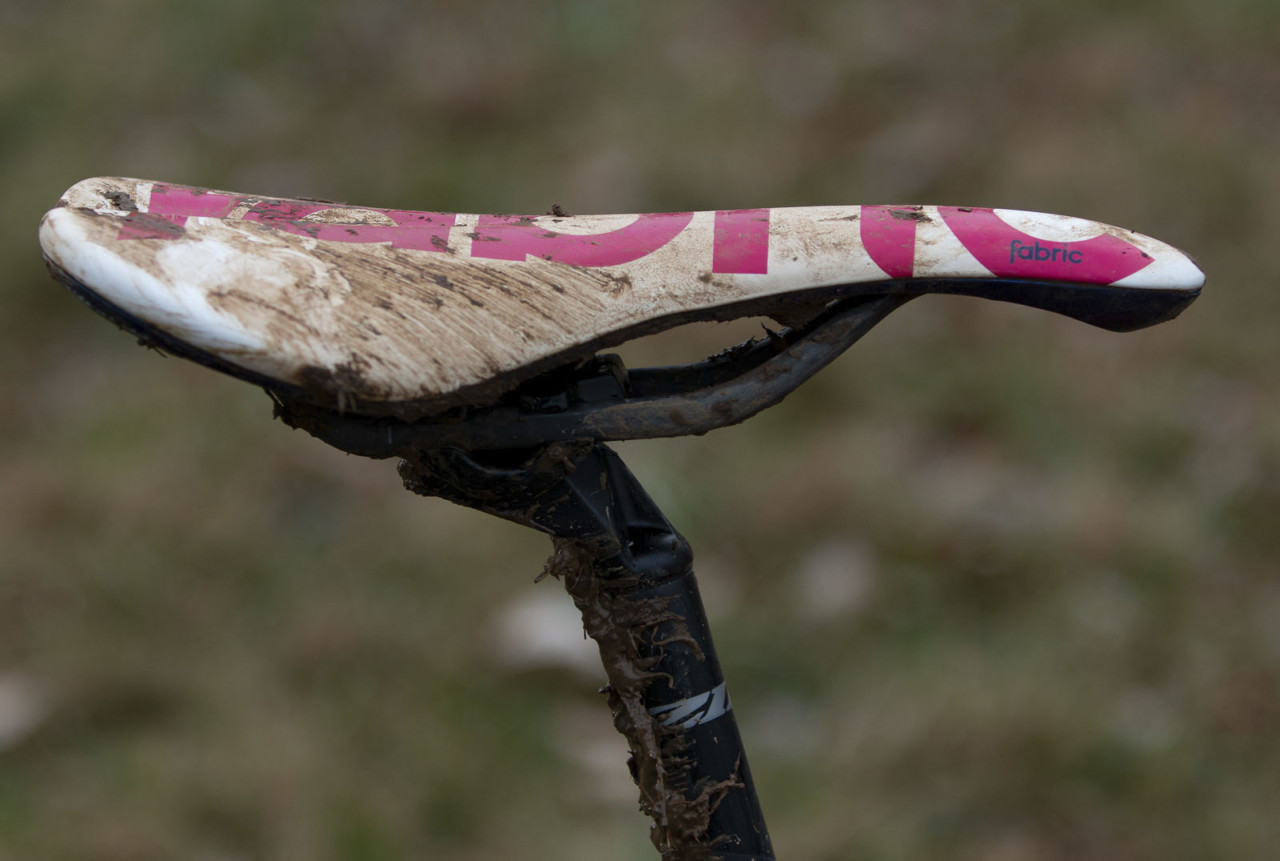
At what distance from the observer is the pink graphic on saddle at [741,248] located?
562mm

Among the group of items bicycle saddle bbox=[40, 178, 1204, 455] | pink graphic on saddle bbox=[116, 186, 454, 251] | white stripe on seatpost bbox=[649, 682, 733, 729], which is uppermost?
→ pink graphic on saddle bbox=[116, 186, 454, 251]

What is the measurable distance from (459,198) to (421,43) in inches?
17.3

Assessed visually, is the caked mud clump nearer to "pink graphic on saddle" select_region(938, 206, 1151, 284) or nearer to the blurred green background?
"pink graphic on saddle" select_region(938, 206, 1151, 284)

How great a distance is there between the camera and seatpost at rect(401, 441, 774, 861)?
60 centimetres

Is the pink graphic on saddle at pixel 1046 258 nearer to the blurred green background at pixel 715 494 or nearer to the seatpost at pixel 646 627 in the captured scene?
the seatpost at pixel 646 627

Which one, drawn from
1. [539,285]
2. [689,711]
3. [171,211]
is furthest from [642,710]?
[171,211]

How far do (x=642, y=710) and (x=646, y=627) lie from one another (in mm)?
49

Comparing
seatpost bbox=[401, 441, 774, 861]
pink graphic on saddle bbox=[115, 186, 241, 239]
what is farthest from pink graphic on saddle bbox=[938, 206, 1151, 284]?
pink graphic on saddle bbox=[115, 186, 241, 239]

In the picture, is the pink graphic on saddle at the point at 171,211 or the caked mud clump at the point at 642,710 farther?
the caked mud clump at the point at 642,710

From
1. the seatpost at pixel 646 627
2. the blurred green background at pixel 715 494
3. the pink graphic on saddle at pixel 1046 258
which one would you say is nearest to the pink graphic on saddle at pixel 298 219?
the seatpost at pixel 646 627

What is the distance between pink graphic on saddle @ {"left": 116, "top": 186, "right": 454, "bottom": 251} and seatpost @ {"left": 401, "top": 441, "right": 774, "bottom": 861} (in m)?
0.11

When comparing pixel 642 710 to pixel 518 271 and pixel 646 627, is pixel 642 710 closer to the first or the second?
pixel 646 627

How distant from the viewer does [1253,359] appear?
1.76 meters

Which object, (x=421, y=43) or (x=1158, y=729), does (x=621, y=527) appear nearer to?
(x=1158, y=729)
